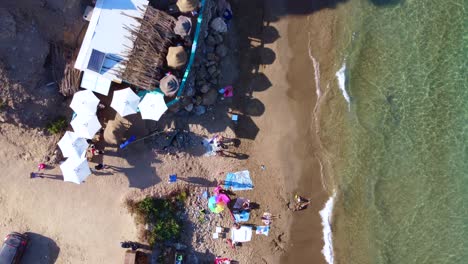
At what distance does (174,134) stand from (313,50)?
7.14m

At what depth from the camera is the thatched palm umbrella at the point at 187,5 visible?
655 inches

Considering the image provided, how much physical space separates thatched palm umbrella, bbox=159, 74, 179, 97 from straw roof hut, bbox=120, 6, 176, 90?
45 cm

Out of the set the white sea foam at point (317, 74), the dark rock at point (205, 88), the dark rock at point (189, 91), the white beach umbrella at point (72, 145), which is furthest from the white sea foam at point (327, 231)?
the white beach umbrella at point (72, 145)

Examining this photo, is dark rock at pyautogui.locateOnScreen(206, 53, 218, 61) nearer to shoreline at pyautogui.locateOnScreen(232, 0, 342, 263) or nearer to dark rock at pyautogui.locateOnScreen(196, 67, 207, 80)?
dark rock at pyautogui.locateOnScreen(196, 67, 207, 80)

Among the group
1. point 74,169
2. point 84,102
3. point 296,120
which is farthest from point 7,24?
point 296,120

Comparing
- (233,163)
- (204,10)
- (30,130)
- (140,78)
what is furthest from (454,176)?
(30,130)

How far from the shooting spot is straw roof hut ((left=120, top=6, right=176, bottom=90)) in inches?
666

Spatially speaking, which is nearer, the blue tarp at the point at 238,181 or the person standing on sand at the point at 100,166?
the person standing on sand at the point at 100,166

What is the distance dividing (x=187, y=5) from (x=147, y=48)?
7.57ft

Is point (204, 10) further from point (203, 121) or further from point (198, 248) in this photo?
point (198, 248)

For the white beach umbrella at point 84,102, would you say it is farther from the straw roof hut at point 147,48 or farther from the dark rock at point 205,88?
the dark rock at point 205,88

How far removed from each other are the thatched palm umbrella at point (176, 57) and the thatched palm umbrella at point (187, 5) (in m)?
1.47

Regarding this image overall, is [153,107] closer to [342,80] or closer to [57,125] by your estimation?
[57,125]

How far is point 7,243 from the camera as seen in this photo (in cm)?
1773
